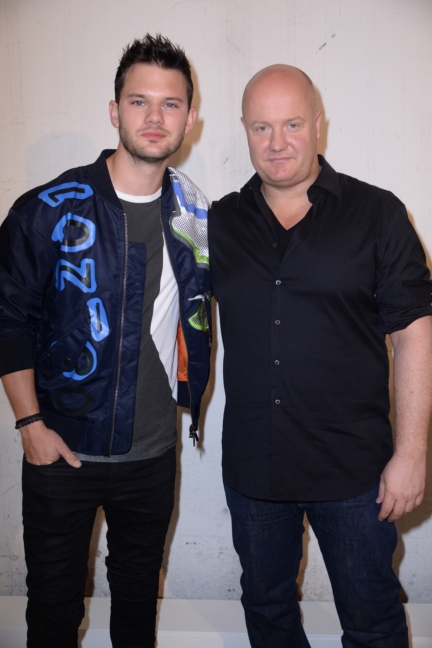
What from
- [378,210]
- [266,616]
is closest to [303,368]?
[378,210]

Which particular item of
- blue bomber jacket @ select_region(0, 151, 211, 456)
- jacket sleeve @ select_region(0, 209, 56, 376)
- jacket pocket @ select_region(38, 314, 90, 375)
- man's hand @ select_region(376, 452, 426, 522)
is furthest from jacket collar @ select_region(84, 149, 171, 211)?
man's hand @ select_region(376, 452, 426, 522)

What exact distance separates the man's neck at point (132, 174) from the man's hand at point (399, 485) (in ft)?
3.32

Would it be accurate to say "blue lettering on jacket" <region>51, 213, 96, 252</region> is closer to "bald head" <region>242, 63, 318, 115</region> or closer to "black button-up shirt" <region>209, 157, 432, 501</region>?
"black button-up shirt" <region>209, 157, 432, 501</region>

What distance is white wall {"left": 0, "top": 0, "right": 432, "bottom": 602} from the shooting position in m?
2.07

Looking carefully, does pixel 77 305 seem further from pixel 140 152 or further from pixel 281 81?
pixel 281 81

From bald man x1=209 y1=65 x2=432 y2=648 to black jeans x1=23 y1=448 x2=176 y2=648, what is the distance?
272mm

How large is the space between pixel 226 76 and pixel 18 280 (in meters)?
1.16

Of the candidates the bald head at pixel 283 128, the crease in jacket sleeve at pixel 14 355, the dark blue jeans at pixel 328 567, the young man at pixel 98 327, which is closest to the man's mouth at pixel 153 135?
the young man at pixel 98 327

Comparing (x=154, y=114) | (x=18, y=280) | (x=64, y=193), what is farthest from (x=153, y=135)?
(x=18, y=280)

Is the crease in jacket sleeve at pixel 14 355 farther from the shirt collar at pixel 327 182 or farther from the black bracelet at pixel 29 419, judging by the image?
the shirt collar at pixel 327 182

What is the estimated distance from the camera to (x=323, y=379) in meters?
1.53

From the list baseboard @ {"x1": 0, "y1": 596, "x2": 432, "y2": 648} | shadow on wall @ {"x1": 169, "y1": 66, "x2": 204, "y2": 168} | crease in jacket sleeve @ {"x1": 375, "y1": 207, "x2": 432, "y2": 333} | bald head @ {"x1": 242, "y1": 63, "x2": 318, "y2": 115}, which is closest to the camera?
crease in jacket sleeve @ {"x1": 375, "y1": 207, "x2": 432, "y2": 333}

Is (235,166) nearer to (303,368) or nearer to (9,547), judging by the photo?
(303,368)

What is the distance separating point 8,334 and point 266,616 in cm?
105
